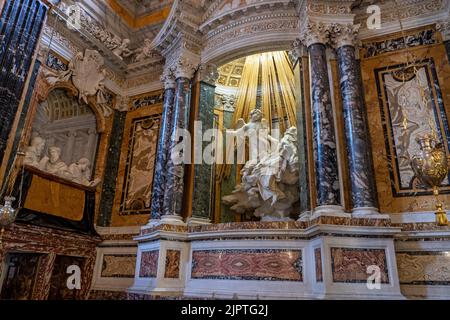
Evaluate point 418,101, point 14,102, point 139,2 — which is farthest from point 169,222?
point 139,2

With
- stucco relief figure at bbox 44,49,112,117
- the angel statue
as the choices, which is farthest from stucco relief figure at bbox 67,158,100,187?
the angel statue

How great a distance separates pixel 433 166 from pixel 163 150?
4.45 meters

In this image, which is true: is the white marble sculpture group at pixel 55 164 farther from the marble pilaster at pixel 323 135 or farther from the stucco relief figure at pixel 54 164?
the marble pilaster at pixel 323 135

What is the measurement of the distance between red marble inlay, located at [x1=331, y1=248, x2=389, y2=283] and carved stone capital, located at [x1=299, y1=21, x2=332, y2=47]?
343 cm

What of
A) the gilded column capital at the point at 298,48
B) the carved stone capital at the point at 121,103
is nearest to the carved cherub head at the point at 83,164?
the carved stone capital at the point at 121,103

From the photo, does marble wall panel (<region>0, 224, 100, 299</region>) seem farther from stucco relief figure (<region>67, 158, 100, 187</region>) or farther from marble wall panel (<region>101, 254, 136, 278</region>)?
stucco relief figure (<region>67, 158, 100, 187</region>)

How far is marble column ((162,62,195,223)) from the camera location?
20.4 feet

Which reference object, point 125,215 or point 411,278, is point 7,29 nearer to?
point 125,215

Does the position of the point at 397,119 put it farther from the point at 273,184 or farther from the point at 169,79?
the point at 169,79

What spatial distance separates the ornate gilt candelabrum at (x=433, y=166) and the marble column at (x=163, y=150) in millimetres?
4153

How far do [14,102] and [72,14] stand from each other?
8.05ft

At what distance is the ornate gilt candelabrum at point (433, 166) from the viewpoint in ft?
13.2

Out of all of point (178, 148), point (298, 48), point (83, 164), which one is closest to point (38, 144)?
point (83, 164)
